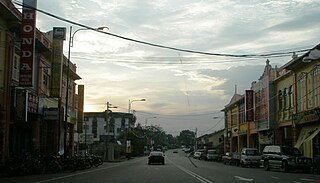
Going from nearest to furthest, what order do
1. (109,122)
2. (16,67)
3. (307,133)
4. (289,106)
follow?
(16,67) → (307,133) → (289,106) → (109,122)

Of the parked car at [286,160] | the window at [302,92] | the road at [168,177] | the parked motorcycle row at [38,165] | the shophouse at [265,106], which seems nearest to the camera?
the road at [168,177]

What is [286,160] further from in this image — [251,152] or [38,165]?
[38,165]

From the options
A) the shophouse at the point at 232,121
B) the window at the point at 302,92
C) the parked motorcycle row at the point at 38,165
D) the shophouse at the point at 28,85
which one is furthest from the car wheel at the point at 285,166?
the shophouse at the point at 232,121

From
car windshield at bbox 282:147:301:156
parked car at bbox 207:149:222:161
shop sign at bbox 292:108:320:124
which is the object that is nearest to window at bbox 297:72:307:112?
shop sign at bbox 292:108:320:124

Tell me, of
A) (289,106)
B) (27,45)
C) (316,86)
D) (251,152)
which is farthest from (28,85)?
(289,106)

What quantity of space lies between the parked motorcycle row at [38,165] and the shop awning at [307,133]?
59.9ft

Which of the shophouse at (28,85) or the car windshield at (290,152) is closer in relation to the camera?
the shophouse at (28,85)

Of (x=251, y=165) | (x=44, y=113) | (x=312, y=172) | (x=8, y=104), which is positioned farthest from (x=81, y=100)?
(x=312, y=172)

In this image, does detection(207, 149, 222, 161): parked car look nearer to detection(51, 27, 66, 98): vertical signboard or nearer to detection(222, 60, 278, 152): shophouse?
detection(222, 60, 278, 152): shophouse

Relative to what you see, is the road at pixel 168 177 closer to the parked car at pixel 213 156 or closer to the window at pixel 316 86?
the window at pixel 316 86

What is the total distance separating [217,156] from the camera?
244 ft

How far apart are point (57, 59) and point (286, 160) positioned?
1950cm

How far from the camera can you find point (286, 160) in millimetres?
35094

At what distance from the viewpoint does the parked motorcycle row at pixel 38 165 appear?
27.1 meters
